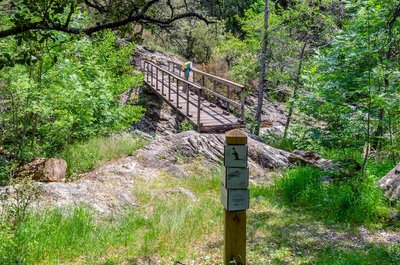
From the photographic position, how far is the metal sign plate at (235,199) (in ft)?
9.43

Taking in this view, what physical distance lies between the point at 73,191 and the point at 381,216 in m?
4.16

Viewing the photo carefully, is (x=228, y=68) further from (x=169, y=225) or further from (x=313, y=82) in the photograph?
(x=169, y=225)

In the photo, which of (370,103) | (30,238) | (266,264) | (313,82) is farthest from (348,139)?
(30,238)

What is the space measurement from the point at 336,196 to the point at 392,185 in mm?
828

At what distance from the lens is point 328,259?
337 centimetres

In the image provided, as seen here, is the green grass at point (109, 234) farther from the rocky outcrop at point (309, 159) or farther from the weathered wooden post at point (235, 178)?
the rocky outcrop at point (309, 159)

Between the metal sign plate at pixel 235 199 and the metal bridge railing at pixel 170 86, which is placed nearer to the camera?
the metal sign plate at pixel 235 199

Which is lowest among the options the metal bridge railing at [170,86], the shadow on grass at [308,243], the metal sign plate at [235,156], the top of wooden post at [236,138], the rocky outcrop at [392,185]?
the metal bridge railing at [170,86]

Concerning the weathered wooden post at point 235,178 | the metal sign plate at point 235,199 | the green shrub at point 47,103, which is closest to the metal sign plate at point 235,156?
the weathered wooden post at point 235,178

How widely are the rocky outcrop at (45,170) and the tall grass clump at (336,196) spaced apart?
12.0 feet

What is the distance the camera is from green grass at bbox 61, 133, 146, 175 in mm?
6645

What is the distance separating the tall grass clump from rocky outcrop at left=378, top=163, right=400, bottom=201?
14 centimetres

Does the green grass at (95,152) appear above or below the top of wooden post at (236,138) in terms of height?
below

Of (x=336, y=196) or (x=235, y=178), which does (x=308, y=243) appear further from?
(x=235, y=178)
